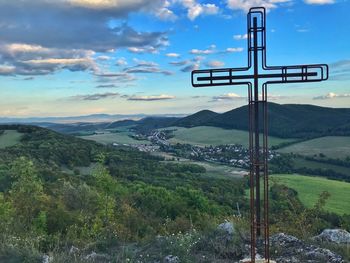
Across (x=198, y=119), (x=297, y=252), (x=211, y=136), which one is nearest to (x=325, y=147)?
(x=211, y=136)

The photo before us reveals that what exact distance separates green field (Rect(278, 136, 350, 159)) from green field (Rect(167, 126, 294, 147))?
6.65 meters

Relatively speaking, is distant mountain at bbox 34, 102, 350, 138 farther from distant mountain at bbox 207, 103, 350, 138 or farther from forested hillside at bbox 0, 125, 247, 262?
forested hillside at bbox 0, 125, 247, 262

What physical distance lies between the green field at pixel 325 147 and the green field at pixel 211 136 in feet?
21.8

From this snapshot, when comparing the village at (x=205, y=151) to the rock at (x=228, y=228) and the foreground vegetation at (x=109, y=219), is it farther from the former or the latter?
the rock at (x=228, y=228)

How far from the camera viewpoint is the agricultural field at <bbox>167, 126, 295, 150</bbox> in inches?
3848

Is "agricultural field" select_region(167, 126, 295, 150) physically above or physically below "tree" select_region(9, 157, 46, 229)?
below

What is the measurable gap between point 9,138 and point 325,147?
212 feet

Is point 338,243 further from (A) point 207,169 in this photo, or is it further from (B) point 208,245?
(A) point 207,169

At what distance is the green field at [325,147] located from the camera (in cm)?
7814

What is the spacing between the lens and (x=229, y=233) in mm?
8219

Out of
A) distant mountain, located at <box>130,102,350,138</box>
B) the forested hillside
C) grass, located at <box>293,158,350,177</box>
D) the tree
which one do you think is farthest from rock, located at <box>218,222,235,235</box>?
distant mountain, located at <box>130,102,350,138</box>

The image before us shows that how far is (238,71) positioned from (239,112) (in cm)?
11166

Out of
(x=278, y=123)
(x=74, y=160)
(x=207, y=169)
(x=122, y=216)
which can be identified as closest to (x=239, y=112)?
(x=278, y=123)

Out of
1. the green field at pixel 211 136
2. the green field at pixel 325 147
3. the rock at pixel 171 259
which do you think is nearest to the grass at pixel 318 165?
the green field at pixel 325 147
